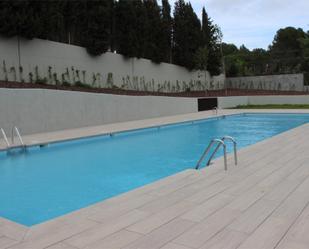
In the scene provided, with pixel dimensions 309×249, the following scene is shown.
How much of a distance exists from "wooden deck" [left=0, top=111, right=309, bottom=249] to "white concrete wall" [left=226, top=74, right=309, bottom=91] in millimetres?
23724

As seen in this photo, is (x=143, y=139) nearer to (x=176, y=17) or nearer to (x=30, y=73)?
(x=30, y=73)

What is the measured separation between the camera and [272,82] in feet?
87.4

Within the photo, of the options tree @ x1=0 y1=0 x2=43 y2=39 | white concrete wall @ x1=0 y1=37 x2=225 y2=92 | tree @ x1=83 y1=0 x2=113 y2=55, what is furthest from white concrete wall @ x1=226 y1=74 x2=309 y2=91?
tree @ x1=0 y1=0 x2=43 y2=39

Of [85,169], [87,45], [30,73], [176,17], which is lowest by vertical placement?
[85,169]

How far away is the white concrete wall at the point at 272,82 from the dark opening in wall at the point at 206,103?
8787 millimetres

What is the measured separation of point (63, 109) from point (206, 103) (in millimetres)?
10934

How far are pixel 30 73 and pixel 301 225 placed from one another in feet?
38.5

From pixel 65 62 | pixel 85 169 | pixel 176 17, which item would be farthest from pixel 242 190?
pixel 176 17

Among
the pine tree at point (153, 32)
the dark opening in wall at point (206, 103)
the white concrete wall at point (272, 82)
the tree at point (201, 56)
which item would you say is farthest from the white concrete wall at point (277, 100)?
the pine tree at point (153, 32)

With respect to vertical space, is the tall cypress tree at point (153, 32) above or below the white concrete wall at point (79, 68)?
above

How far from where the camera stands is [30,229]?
9.14ft

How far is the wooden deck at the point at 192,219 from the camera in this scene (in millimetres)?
2479

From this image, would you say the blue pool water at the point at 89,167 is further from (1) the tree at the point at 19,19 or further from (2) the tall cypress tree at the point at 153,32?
(2) the tall cypress tree at the point at 153,32

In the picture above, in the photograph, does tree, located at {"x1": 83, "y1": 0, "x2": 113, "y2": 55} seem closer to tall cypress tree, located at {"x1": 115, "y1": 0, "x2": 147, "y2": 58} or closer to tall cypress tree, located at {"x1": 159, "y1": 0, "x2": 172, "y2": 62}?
tall cypress tree, located at {"x1": 115, "y1": 0, "x2": 147, "y2": 58}
